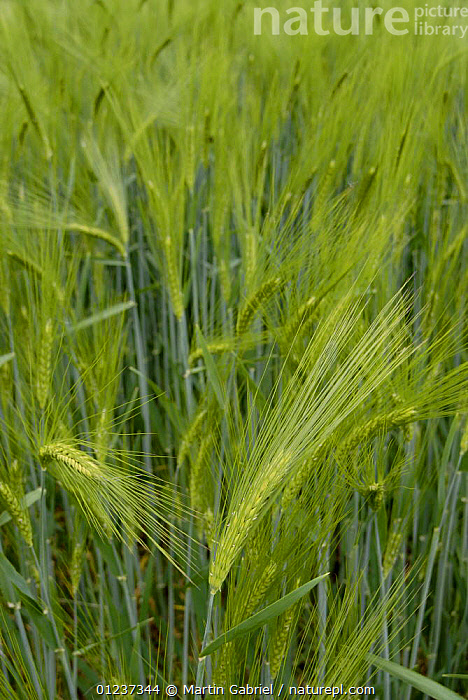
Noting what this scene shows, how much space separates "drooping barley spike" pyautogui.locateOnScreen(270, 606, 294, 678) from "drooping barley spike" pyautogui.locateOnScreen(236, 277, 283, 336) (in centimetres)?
32

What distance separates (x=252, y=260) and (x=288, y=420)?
383mm

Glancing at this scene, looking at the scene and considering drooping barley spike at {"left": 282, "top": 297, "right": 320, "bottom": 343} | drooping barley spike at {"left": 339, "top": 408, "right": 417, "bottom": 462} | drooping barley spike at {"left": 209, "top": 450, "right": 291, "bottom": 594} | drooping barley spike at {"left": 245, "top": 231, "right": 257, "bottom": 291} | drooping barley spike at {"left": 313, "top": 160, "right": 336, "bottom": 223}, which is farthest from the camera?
drooping barley spike at {"left": 313, "top": 160, "right": 336, "bottom": 223}

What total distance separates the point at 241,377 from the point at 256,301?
0.23 m

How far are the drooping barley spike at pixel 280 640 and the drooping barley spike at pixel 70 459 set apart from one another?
8.1 inches

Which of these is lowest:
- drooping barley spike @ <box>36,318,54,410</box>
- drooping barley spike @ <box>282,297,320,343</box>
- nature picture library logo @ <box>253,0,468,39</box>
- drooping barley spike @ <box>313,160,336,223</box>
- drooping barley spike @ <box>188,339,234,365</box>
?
drooping barley spike @ <box>188,339,234,365</box>

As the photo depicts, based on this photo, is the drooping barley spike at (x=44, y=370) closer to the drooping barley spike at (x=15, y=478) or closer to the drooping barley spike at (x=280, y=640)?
the drooping barley spike at (x=15, y=478)

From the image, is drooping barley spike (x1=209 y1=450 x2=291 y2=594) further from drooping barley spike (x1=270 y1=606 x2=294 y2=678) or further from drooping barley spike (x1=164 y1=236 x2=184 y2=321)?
drooping barley spike (x1=164 y1=236 x2=184 y2=321)

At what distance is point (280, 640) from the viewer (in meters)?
0.67

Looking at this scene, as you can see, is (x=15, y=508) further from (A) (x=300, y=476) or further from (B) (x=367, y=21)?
(B) (x=367, y=21)

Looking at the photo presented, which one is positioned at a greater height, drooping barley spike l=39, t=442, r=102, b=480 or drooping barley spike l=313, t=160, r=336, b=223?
drooping barley spike l=313, t=160, r=336, b=223

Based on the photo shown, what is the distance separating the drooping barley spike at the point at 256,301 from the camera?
0.84 metres

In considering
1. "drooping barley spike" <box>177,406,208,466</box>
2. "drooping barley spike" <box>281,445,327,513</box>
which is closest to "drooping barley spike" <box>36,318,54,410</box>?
"drooping barley spike" <box>177,406,208,466</box>

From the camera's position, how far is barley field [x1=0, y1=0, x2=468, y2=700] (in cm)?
65

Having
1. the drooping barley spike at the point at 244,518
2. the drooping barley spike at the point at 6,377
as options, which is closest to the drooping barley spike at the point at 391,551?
the drooping barley spike at the point at 244,518
